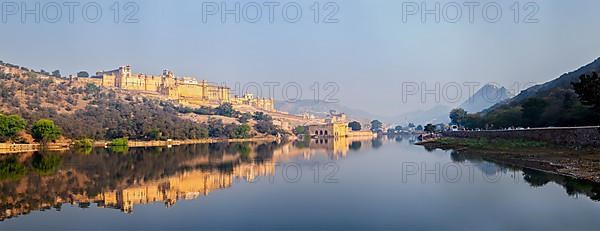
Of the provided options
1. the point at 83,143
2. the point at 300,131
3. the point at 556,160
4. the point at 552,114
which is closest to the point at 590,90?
the point at 556,160

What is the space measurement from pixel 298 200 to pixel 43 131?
36.3 m

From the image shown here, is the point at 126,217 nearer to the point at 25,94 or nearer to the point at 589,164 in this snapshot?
the point at 589,164

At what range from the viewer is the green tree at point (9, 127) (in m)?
40.2

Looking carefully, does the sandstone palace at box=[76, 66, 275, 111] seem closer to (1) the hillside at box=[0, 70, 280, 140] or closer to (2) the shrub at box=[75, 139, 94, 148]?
(1) the hillside at box=[0, 70, 280, 140]

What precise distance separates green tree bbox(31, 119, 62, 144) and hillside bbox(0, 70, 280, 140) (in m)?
3.39

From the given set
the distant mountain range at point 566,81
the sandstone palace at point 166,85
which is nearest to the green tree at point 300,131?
the sandstone palace at point 166,85

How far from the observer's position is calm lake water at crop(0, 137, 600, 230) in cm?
1048

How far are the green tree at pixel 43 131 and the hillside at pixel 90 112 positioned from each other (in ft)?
11.1

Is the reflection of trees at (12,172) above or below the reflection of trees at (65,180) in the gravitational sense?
above

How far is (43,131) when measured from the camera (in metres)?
42.5

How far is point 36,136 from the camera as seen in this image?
1690 inches

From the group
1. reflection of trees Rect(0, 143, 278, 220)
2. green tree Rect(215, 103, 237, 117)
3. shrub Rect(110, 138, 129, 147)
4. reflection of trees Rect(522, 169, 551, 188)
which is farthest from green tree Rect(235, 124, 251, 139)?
reflection of trees Rect(522, 169, 551, 188)

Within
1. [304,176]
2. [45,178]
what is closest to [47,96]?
[45,178]

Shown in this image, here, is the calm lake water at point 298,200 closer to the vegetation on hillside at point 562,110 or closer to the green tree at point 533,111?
the vegetation on hillside at point 562,110
